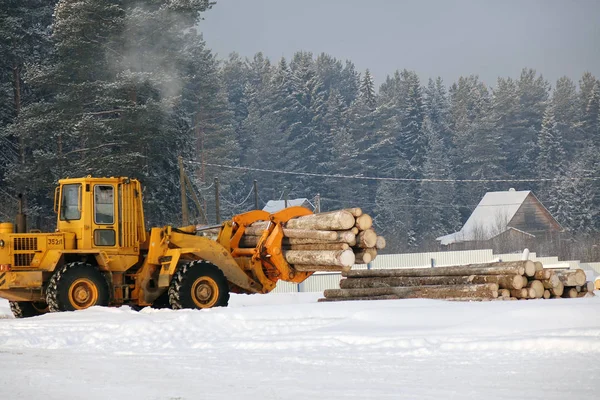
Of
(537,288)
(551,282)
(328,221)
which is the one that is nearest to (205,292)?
(328,221)

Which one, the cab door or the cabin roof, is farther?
the cabin roof

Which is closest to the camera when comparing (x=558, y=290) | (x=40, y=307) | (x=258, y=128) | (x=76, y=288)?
(x=76, y=288)

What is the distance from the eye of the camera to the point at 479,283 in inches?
752

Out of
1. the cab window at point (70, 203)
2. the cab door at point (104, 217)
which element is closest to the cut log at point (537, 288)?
the cab door at point (104, 217)

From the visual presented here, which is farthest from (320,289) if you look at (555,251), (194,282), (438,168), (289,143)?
(438,168)

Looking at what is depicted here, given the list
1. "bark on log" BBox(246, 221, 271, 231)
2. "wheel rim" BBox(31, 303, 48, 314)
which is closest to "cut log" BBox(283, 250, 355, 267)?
"bark on log" BBox(246, 221, 271, 231)

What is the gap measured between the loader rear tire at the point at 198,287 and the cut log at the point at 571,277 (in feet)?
24.2

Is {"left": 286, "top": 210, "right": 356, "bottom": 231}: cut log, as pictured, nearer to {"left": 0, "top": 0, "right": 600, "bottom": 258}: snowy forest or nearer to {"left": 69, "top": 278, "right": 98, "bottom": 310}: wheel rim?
{"left": 69, "top": 278, "right": 98, "bottom": 310}: wheel rim

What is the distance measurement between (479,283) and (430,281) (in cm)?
130

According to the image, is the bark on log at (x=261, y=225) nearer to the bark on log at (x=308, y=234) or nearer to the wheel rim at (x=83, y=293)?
the bark on log at (x=308, y=234)

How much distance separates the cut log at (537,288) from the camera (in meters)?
19.1

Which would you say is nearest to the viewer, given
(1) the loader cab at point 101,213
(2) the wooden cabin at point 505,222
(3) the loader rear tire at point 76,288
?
(3) the loader rear tire at point 76,288

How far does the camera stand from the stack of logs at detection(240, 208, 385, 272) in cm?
1902

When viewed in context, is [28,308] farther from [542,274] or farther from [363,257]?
[542,274]
